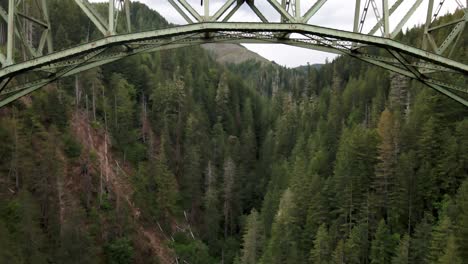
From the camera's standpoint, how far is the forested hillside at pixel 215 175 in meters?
37.6

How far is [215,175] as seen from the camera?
237ft

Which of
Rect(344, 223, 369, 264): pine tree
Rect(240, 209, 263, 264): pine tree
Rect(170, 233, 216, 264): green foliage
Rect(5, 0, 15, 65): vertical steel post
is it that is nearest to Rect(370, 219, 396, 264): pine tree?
Rect(344, 223, 369, 264): pine tree

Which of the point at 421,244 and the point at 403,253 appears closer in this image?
the point at 403,253

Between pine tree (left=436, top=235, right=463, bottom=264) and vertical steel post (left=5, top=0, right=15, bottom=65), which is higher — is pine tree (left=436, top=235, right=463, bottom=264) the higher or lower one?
the lower one

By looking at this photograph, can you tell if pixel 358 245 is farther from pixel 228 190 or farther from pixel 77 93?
pixel 77 93

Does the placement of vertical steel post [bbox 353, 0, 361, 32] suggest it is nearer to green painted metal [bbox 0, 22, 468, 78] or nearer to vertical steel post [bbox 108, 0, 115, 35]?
green painted metal [bbox 0, 22, 468, 78]

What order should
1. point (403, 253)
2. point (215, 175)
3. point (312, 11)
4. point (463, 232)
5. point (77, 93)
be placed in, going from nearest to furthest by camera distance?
point (312, 11) → point (463, 232) → point (403, 253) → point (77, 93) → point (215, 175)

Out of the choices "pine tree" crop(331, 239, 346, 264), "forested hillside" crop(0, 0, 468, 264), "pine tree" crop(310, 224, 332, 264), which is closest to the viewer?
"forested hillside" crop(0, 0, 468, 264)

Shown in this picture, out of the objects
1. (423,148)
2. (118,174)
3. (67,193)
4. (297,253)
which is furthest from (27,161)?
(423,148)

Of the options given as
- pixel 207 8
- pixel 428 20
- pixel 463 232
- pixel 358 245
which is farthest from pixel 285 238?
pixel 207 8

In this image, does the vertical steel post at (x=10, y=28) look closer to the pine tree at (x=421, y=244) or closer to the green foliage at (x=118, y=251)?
the pine tree at (x=421, y=244)

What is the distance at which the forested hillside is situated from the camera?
123ft

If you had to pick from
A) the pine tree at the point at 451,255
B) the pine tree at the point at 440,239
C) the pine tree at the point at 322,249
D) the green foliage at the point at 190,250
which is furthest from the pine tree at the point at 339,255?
the green foliage at the point at 190,250

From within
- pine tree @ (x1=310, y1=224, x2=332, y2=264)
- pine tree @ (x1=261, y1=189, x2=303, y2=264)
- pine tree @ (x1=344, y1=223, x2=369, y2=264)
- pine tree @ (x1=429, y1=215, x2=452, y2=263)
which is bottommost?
pine tree @ (x1=261, y1=189, x2=303, y2=264)
